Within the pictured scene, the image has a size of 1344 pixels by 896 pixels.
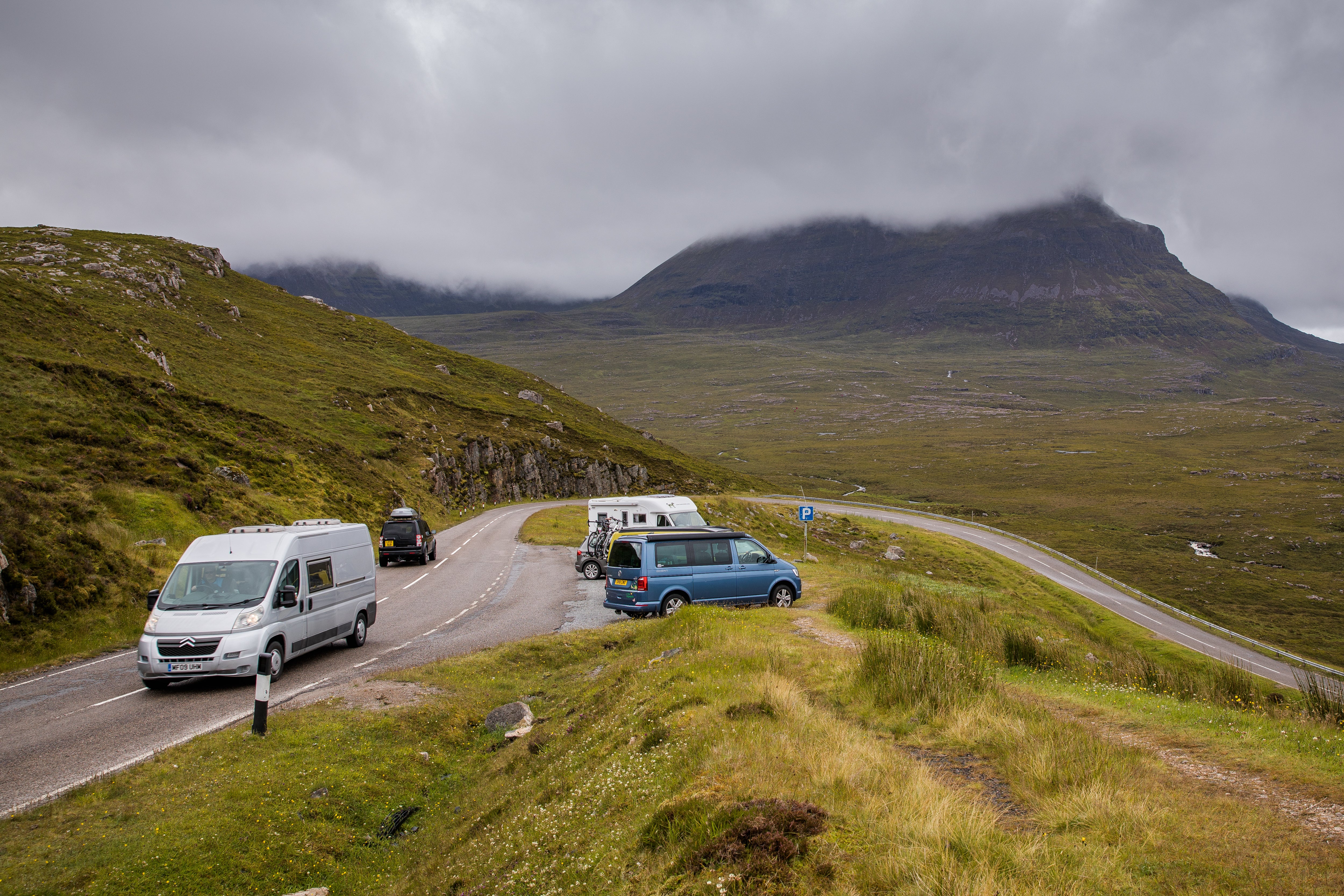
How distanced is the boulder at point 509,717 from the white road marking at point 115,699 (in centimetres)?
707

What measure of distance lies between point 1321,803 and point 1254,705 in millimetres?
5248

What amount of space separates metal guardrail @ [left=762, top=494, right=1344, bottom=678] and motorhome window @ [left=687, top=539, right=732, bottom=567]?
2714 centimetres

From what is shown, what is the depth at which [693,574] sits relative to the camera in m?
20.3

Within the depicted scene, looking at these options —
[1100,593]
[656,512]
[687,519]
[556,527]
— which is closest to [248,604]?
[656,512]

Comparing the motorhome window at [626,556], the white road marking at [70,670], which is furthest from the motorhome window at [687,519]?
the white road marking at [70,670]

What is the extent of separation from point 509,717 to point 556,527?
39.1m

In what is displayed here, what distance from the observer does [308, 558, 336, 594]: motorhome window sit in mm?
15867

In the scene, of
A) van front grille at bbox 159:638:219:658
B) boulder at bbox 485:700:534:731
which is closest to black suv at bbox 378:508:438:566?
van front grille at bbox 159:638:219:658

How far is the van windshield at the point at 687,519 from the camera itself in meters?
33.7

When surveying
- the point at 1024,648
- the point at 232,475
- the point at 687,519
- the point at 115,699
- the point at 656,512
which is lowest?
the point at 115,699

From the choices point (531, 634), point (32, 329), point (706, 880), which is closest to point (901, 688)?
point (706, 880)

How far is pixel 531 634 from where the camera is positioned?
778 inches

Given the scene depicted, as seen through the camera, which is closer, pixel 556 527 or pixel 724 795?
pixel 724 795

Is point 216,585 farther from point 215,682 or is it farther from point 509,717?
point 509,717
